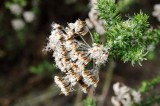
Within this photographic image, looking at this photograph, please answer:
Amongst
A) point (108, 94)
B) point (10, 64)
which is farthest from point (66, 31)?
point (10, 64)

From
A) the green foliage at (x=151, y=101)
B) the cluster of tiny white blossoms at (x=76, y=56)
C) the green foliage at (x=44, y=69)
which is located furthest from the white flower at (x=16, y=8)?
the cluster of tiny white blossoms at (x=76, y=56)

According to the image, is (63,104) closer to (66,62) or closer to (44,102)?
(44,102)

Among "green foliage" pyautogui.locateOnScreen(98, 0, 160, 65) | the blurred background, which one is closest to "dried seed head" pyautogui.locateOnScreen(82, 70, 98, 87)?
"green foliage" pyautogui.locateOnScreen(98, 0, 160, 65)

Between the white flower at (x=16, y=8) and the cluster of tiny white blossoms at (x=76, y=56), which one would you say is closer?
the cluster of tiny white blossoms at (x=76, y=56)

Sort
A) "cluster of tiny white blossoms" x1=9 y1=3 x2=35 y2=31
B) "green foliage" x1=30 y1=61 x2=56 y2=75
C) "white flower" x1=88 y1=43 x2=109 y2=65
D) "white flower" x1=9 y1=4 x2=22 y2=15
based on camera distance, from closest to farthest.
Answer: "white flower" x1=88 y1=43 x2=109 y2=65, "green foliage" x1=30 y1=61 x2=56 y2=75, "white flower" x1=9 y1=4 x2=22 y2=15, "cluster of tiny white blossoms" x1=9 y1=3 x2=35 y2=31

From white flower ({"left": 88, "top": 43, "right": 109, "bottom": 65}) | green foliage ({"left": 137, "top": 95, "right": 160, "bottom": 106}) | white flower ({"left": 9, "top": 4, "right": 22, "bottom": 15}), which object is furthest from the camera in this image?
white flower ({"left": 9, "top": 4, "right": 22, "bottom": 15})

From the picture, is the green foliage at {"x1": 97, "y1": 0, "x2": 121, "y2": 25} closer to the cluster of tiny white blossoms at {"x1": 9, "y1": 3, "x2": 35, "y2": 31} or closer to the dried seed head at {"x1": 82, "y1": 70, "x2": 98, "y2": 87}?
the dried seed head at {"x1": 82, "y1": 70, "x2": 98, "y2": 87}

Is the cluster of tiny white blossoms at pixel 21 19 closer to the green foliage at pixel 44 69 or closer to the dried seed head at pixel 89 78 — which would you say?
the green foliage at pixel 44 69
